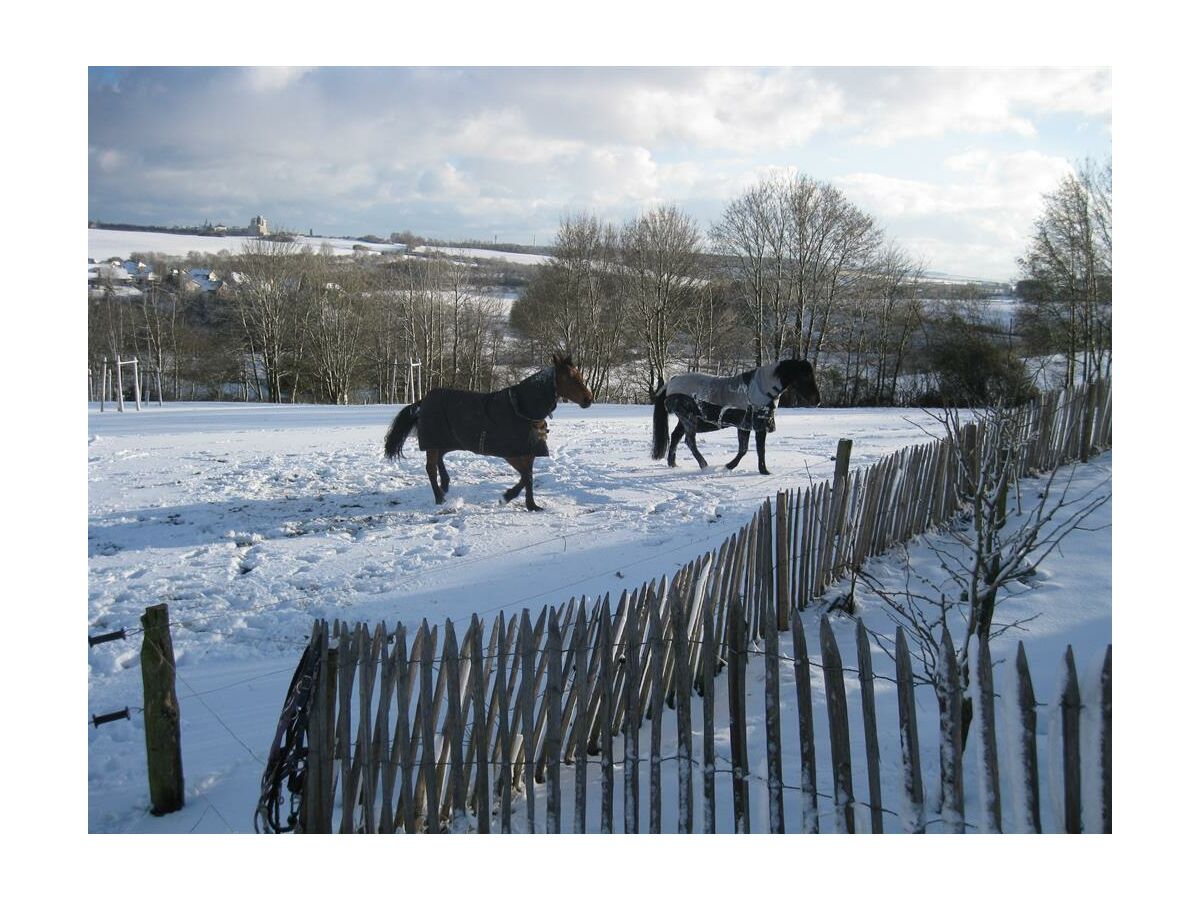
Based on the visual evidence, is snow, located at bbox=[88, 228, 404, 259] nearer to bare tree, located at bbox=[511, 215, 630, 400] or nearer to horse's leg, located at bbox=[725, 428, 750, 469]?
bare tree, located at bbox=[511, 215, 630, 400]

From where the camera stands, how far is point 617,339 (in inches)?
610

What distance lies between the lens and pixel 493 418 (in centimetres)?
707

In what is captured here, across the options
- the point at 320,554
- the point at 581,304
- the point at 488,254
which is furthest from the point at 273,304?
the point at 320,554

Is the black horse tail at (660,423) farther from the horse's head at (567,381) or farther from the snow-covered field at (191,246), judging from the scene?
the snow-covered field at (191,246)

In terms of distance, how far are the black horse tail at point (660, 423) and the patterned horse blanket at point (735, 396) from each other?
0.13 meters

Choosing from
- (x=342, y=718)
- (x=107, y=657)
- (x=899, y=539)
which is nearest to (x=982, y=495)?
(x=342, y=718)

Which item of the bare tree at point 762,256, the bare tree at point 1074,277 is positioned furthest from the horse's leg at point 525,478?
the bare tree at point 762,256

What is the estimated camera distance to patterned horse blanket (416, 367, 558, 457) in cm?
700

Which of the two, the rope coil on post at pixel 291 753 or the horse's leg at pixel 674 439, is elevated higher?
the horse's leg at pixel 674 439

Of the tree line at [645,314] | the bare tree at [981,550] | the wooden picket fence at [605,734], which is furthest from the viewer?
the tree line at [645,314]

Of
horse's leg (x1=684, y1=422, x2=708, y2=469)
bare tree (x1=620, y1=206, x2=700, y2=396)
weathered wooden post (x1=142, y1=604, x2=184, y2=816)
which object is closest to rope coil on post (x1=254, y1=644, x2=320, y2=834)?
weathered wooden post (x1=142, y1=604, x2=184, y2=816)

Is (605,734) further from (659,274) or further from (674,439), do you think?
(659,274)

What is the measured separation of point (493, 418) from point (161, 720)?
4.42 m

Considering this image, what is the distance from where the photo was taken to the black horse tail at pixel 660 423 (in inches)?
363
